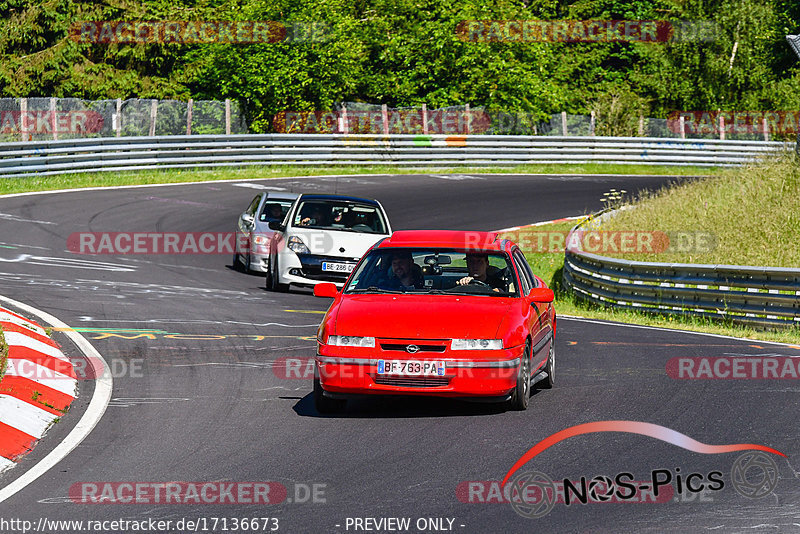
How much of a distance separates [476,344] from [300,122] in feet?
114

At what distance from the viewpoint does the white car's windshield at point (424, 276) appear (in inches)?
398

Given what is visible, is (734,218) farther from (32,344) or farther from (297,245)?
(32,344)

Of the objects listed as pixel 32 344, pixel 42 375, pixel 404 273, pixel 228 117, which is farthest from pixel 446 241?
pixel 228 117

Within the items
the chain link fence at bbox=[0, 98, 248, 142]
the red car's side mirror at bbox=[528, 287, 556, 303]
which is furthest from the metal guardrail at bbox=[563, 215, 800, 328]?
the chain link fence at bbox=[0, 98, 248, 142]

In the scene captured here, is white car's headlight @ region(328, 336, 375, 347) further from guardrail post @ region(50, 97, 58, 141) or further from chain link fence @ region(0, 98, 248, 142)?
guardrail post @ region(50, 97, 58, 141)

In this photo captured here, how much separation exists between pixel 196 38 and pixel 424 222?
23.5 m

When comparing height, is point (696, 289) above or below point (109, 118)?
below

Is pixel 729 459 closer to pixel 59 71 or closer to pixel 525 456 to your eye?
pixel 525 456

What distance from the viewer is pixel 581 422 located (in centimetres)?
893

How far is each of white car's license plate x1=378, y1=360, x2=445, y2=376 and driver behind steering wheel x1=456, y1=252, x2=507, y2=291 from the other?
1627 millimetres

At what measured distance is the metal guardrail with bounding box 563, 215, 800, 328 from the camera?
613 inches

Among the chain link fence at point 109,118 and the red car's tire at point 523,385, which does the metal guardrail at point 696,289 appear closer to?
the red car's tire at point 523,385

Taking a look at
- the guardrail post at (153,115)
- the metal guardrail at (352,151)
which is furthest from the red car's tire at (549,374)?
the guardrail post at (153,115)

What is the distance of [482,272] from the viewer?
411 inches
